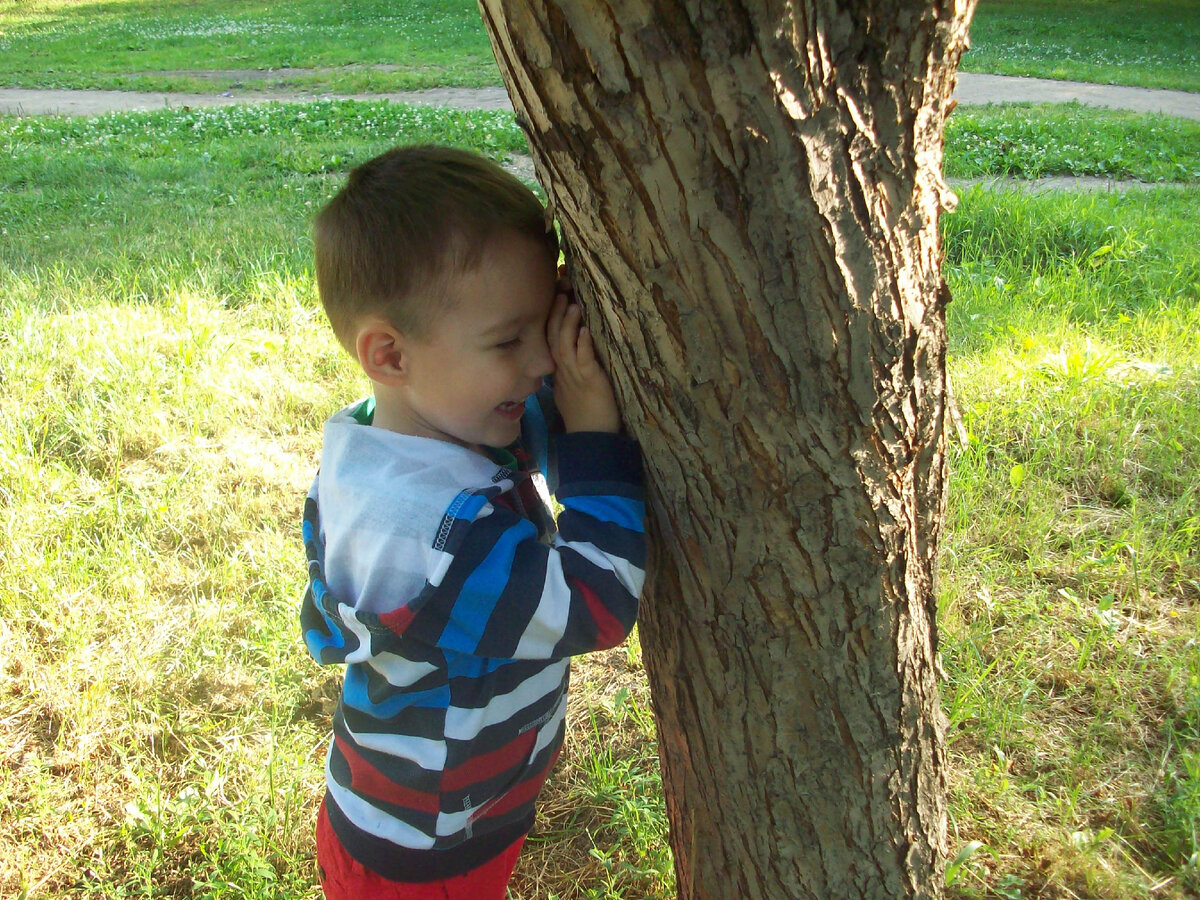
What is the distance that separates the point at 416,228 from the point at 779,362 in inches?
23.7

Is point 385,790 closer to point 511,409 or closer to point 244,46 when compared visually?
point 511,409

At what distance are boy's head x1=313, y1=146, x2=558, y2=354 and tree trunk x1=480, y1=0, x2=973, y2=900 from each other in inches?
8.3

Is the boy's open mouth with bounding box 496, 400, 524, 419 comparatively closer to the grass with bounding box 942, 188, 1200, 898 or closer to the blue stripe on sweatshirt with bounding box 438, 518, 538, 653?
the blue stripe on sweatshirt with bounding box 438, 518, 538, 653

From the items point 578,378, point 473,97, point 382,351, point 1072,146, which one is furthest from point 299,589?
point 473,97

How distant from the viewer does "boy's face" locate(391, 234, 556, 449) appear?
1.38 metres

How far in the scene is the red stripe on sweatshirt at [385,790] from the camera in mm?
1489

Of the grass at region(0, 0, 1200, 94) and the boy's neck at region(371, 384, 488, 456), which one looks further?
the grass at region(0, 0, 1200, 94)

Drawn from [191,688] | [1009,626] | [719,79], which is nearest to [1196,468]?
[1009,626]

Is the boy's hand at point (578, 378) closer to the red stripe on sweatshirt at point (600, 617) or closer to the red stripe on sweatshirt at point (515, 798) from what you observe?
the red stripe on sweatshirt at point (600, 617)

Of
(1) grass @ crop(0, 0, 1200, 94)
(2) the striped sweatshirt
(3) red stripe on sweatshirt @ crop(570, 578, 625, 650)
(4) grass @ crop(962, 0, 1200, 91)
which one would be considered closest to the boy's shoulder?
(2) the striped sweatshirt

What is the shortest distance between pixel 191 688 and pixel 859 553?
76.0 inches

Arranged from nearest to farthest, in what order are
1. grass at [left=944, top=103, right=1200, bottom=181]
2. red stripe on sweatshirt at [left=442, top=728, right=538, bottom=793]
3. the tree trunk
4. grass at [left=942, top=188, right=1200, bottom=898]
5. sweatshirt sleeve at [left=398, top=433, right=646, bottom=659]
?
the tree trunk < sweatshirt sleeve at [left=398, top=433, right=646, bottom=659] < red stripe on sweatshirt at [left=442, top=728, right=538, bottom=793] < grass at [left=942, top=188, right=1200, bottom=898] < grass at [left=944, top=103, right=1200, bottom=181]

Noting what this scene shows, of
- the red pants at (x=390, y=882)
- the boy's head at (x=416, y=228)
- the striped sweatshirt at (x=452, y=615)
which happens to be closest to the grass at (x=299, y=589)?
the red pants at (x=390, y=882)

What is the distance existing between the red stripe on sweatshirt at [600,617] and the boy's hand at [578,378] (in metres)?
0.23
